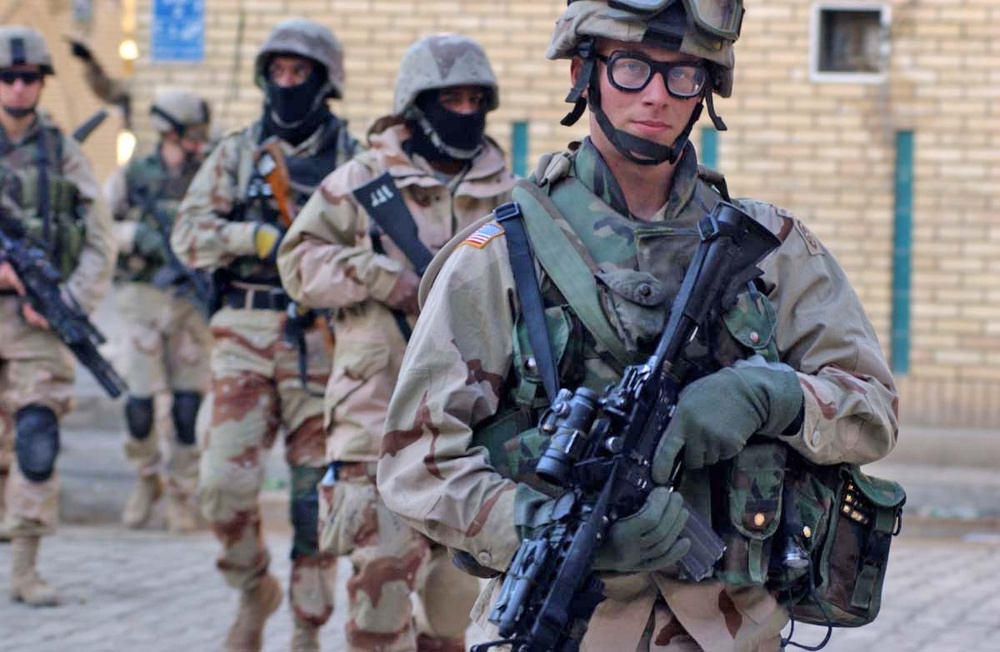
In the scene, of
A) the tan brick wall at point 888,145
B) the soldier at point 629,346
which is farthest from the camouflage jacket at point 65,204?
the tan brick wall at point 888,145

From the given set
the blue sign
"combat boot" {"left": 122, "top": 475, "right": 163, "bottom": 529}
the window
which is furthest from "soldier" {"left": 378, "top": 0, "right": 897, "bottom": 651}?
the blue sign

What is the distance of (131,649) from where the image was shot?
6312 mm

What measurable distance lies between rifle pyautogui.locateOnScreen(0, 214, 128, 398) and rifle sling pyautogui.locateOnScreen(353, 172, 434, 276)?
221cm

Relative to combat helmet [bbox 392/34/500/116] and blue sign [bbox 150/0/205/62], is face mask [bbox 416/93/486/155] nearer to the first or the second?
combat helmet [bbox 392/34/500/116]

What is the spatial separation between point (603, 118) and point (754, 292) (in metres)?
0.42

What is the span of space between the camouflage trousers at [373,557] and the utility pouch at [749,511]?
2321 mm

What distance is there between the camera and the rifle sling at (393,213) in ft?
18.0

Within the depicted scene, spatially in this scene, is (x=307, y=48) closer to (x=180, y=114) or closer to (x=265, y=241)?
(x=265, y=241)

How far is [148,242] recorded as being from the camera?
960 cm

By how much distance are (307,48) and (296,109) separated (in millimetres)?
230

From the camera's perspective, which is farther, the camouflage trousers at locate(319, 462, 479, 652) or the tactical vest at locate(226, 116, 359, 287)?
the tactical vest at locate(226, 116, 359, 287)

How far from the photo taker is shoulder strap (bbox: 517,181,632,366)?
118 inches

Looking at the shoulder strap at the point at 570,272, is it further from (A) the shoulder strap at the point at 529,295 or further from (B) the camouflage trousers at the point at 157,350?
(B) the camouflage trousers at the point at 157,350

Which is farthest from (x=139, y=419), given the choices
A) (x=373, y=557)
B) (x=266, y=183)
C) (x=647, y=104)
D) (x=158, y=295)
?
(x=647, y=104)
